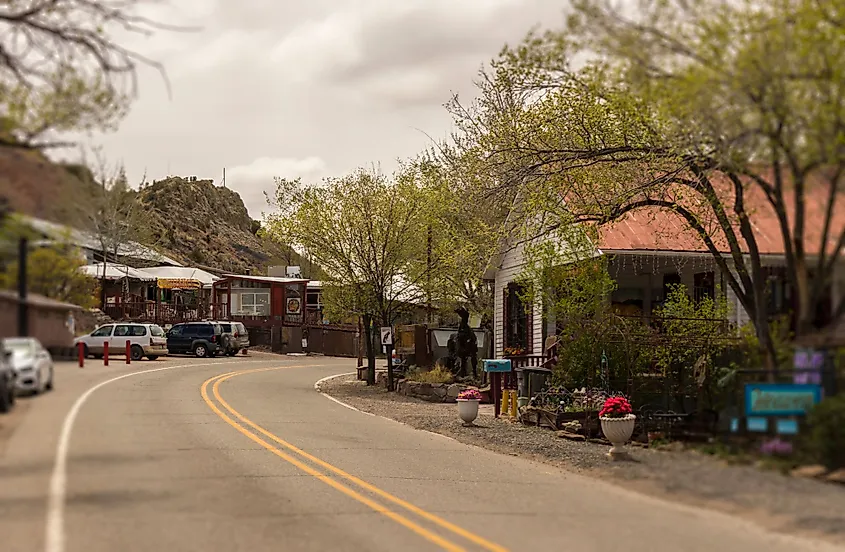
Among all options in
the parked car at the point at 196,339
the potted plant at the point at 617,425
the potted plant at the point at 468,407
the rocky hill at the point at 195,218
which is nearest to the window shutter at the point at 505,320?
the potted plant at the point at 468,407

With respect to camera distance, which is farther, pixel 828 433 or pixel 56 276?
pixel 828 433

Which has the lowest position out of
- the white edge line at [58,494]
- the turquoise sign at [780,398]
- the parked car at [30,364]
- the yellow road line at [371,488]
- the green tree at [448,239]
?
the yellow road line at [371,488]

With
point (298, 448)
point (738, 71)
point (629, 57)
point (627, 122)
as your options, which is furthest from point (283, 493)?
point (627, 122)

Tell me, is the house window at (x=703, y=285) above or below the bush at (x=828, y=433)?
above

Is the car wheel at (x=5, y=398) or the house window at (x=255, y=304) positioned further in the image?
the house window at (x=255, y=304)

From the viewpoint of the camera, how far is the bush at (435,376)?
31.4 meters

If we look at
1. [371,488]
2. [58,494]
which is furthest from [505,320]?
[58,494]

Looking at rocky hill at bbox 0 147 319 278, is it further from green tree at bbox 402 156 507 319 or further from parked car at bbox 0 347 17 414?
green tree at bbox 402 156 507 319

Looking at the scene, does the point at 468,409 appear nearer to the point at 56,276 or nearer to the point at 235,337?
the point at 235,337

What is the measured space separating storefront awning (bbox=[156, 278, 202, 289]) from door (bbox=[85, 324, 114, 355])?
331 centimetres

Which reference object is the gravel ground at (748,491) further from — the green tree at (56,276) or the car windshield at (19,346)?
the car windshield at (19,346)

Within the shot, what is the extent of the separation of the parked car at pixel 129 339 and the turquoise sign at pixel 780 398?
4.66 meters

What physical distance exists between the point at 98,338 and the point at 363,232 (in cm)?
2680

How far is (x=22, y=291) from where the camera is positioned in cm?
562
